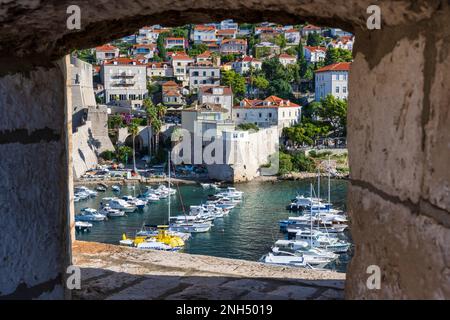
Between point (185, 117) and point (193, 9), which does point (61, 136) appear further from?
point (185, 117)

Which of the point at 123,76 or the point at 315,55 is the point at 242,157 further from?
the point at 315,55

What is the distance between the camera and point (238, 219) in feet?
77.7

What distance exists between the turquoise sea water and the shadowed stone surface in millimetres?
14738

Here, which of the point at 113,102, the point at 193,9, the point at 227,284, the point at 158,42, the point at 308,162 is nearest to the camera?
the point at 193,9

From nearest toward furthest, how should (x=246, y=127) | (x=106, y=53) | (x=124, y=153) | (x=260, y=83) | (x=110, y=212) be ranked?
1. (x=110, y=212)
2. (x=124, y=153)
3. (x=246, y=127)
4. (x=260, y=83)
5. (x=106, y=53)

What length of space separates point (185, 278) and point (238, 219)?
2154 cm

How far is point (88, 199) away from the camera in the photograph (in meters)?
28.1

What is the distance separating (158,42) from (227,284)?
62430 millimetres

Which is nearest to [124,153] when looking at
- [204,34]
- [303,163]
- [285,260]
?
[303,163]

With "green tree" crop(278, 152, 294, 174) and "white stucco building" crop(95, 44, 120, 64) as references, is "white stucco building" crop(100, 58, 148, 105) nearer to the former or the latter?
"white stucco building" crop(95, 44, 120, 64)

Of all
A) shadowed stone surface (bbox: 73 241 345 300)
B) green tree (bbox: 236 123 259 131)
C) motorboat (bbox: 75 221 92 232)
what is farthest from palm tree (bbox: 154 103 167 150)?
shadowed stone surface (bbox: 73 241 345 300)

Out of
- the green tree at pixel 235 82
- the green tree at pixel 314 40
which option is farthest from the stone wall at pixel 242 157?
the green tree at pixel 314 40

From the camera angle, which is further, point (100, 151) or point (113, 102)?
point (113, 102)
